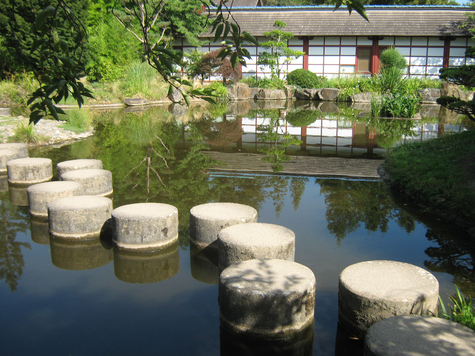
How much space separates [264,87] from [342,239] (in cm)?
2220

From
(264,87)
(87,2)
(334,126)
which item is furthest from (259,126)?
(87,2)

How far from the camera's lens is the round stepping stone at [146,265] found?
3.93m

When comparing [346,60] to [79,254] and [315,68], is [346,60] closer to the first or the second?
[315,68]

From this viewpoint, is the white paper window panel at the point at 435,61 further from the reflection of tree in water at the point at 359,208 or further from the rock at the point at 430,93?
the reflection of tree in water at the point at 359,208

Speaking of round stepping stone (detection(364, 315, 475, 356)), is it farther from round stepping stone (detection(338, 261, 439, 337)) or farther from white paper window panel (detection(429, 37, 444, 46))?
white paper window panel (detection(429, 37, 444, 46))

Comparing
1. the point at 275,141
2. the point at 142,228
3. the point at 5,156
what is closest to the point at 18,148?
the point at 5,156

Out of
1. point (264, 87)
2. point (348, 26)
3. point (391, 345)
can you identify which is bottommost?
point (391, 345)

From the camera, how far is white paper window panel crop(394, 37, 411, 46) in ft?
89.9

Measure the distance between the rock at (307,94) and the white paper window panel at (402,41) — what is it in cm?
741

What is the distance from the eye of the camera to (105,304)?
345cm

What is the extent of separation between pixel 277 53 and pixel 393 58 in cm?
690

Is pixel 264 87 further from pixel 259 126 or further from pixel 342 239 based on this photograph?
pixel 342 239

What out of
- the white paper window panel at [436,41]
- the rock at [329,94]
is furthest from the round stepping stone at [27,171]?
the white paper window panel at [436,41]

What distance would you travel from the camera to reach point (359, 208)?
18.8 feet
